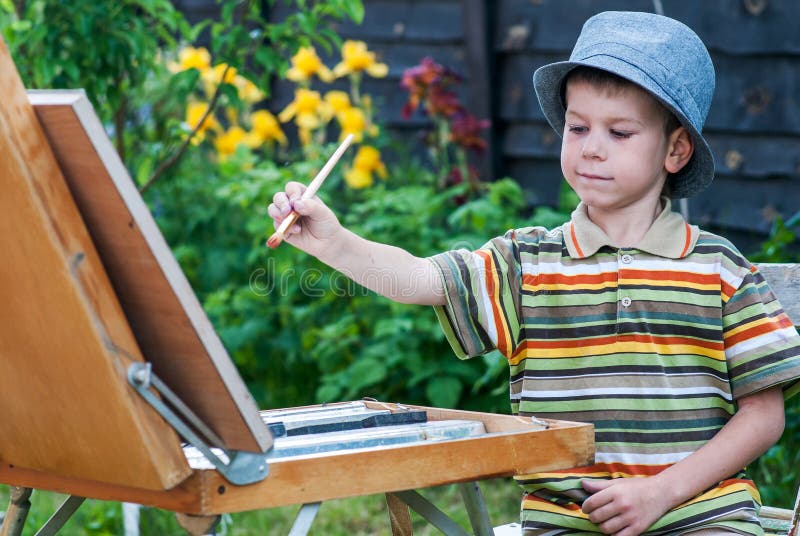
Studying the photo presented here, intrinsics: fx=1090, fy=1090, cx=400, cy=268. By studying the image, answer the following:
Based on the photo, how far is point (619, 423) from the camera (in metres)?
1.90

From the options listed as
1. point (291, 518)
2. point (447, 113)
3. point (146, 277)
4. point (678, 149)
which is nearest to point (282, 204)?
point (146, 277)

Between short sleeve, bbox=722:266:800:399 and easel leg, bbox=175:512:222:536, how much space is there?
1.00m

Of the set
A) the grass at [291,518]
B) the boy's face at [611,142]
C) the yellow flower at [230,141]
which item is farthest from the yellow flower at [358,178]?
the boy's face at [611,142]

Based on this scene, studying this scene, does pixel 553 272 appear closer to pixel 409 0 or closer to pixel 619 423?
pixel 619 423

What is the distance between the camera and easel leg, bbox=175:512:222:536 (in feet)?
4.37

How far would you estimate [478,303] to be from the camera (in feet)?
6.39

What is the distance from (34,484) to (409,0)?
3.77m

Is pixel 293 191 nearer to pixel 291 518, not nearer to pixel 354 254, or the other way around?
pixel 354 254

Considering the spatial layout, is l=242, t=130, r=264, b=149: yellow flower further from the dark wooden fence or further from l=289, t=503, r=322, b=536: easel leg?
l=289, t=503, r=322, b=536: easel leg

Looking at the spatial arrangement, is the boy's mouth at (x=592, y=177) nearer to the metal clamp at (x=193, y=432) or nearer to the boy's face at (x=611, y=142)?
the boy's face at (x=611, y=142)

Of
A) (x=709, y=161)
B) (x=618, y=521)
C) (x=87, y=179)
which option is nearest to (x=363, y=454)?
(x=87, y=179)

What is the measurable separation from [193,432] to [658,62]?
3.47 feet

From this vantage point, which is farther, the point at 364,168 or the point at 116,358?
the point at 364,168

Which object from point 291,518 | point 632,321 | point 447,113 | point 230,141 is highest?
point 632,321
